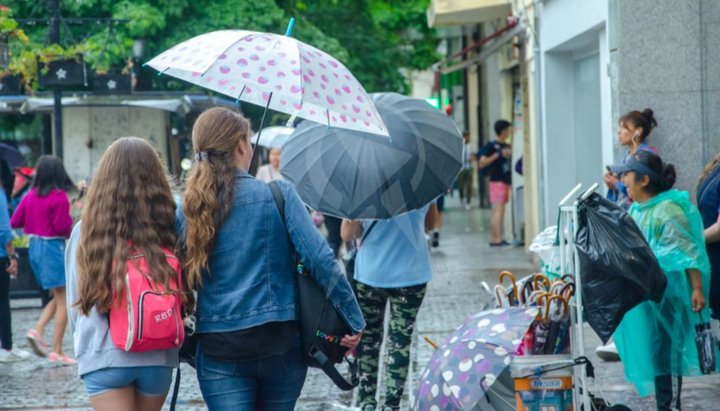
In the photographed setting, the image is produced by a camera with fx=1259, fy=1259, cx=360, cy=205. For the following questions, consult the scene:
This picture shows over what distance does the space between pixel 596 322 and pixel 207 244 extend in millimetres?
2388

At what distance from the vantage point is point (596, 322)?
20.0ft

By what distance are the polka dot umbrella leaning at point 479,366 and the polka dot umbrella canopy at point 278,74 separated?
1.10 metres

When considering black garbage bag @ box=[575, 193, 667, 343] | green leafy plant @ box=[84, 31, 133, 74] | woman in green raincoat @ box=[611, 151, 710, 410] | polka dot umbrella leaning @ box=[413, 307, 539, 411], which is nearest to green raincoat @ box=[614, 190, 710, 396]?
woman in green raincoat @ box=[611, 151, 710, 410]

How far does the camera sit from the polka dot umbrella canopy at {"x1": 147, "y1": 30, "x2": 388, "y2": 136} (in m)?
4.90

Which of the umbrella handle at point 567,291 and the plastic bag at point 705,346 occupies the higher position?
the umbrella handle at point 567,291

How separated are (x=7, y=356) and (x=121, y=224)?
6512 mm

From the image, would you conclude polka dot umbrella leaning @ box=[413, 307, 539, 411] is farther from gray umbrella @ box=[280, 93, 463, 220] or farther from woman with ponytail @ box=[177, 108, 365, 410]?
woman with ponytail @ box=[177, 108, 365, 410]

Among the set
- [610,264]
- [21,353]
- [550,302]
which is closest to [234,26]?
[21,353]

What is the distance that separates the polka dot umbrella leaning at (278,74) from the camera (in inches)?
193

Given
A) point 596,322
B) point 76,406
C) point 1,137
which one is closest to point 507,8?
point 1,137

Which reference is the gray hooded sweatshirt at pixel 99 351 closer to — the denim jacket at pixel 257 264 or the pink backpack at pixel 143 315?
the pink backpack at pixel 143 315

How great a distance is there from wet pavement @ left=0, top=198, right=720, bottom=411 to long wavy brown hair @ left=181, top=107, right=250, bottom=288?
3038 millimetres

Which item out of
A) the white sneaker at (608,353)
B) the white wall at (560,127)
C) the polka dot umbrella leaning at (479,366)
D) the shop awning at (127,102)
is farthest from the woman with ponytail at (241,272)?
the shop awning at (127,102)

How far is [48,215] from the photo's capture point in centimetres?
1094
